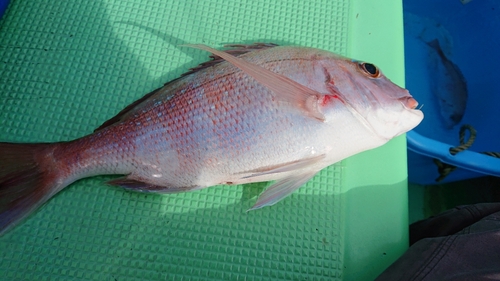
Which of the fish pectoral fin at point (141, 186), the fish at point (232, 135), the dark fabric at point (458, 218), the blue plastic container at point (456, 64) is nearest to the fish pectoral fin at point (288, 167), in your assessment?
the fish at point (232, 135)

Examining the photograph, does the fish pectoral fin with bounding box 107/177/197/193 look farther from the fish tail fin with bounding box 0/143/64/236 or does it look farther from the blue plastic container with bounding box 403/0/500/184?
the blue plastic container with bounding box 403/0/500/184

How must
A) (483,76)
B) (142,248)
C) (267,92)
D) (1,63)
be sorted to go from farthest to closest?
(483,76), (1,63), (142,248), (267,92)

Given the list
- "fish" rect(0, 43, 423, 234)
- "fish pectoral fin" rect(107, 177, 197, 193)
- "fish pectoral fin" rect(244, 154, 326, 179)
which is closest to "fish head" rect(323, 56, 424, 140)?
"fish" rect(0, 43, 423, 234)

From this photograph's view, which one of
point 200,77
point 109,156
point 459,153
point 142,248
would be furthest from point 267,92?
point 459,153

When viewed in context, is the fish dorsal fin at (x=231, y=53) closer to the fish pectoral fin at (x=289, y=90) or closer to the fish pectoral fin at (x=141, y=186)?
the fish pectoral fin at (x=289, y=90)

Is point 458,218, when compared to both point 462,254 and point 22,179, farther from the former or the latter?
point 22,179

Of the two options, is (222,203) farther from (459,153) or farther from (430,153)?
(459,153)
